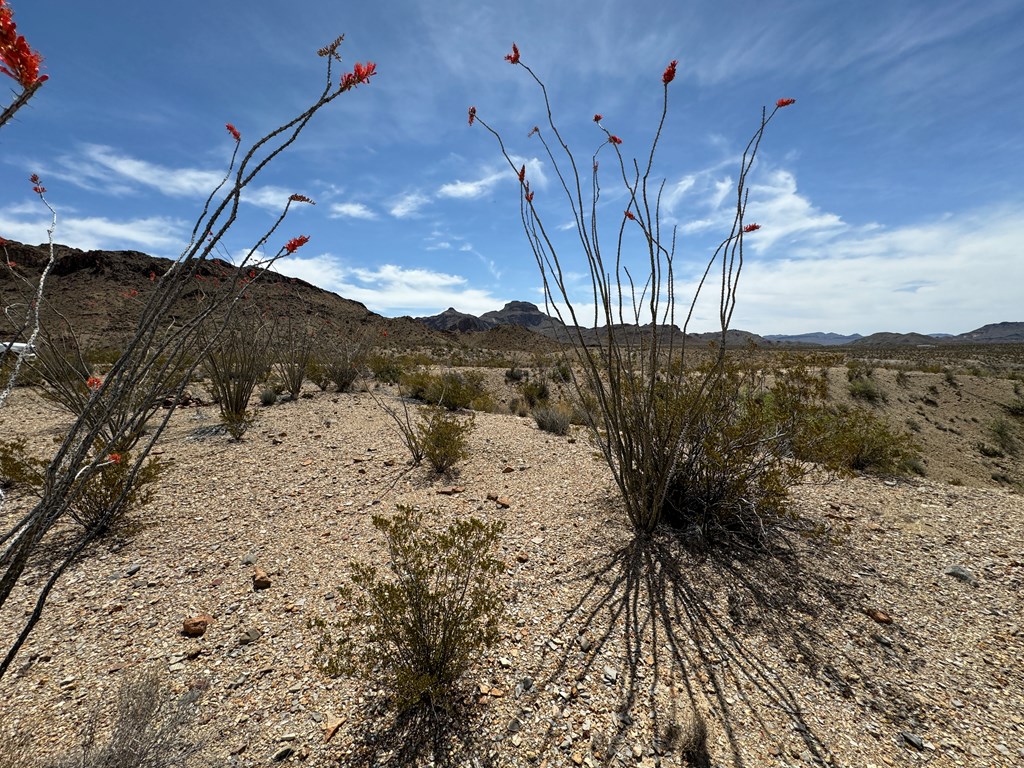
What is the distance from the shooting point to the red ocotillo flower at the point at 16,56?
3.35ft

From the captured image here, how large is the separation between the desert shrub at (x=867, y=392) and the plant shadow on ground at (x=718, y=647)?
1149 centimetres

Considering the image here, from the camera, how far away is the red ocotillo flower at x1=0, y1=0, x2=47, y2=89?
3.35 ft

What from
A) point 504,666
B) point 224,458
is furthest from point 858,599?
point 224,458

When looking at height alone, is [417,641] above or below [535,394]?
below

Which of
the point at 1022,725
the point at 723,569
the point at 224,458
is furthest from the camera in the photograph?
the point at 224,458

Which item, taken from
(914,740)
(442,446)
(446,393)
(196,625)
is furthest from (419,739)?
(446,393)

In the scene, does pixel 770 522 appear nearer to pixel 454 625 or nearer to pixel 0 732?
pixel 454 625

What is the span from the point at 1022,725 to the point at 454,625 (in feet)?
8.81

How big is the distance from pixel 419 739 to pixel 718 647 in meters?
1.66

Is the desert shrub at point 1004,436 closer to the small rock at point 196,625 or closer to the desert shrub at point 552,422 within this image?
the desert shrub at point 552,422

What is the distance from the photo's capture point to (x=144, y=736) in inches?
71.4

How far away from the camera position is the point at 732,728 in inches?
80.1

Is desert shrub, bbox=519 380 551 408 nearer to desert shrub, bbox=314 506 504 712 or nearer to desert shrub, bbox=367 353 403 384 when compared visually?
desert shrub, bbox=367 353 403 384

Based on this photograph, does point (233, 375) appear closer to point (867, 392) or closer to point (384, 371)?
point (384, 371)
